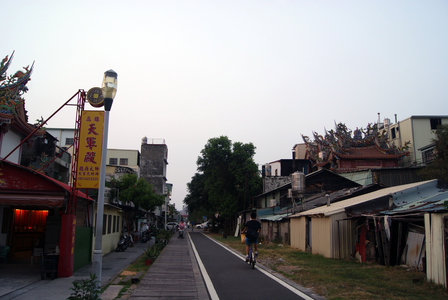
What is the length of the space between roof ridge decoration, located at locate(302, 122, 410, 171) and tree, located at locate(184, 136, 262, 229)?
8.89 m

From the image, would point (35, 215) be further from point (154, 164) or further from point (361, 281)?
point (154, 164)

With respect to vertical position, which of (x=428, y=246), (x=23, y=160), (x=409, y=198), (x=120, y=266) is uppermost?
(x=23, y=160)

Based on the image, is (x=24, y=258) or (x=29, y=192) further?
(x=24, y=258)

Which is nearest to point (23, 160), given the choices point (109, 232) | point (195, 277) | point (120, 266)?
point (109, 232)

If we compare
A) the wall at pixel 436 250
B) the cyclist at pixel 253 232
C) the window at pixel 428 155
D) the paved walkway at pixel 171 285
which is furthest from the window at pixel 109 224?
the window at pixel 428 155

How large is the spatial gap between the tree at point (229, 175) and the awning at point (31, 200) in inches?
1268

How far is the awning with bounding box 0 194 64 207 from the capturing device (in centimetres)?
984

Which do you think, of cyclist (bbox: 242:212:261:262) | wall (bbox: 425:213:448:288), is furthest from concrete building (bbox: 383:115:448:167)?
wall (bbox: 425:213:448:288)

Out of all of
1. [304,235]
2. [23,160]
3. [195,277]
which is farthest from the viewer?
[23,160]

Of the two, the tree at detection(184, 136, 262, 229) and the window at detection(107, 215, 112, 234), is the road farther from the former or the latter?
the tree at detection(184, 136, 262, 229)

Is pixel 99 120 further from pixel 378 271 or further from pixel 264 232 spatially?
pixel 264 232

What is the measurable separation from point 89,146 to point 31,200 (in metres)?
2.31

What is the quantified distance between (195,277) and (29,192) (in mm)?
5596

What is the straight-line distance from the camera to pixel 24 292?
809cm
